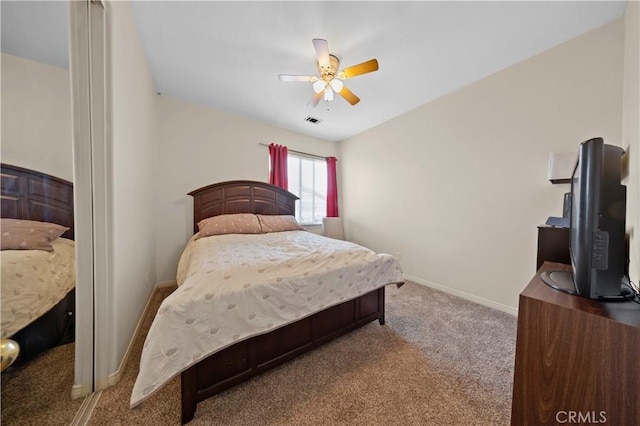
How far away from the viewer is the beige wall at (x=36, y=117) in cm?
85

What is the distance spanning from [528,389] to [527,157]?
221cm

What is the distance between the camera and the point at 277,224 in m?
3.14

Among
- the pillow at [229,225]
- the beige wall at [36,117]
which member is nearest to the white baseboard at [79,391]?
the beige wall at [36,117]

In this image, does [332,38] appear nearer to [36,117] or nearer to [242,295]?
[36,117]

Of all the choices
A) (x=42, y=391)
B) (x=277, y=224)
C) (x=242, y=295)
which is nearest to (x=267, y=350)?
(x=242, y=295)

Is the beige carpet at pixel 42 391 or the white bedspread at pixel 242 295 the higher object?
the white bedspread at pixel 242 295

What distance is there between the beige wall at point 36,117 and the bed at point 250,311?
0.88 m

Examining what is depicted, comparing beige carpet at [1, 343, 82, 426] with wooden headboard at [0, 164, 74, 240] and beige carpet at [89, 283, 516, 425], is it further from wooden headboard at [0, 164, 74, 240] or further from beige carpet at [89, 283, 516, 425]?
wooden headboard at [0, 164, 74, 240]

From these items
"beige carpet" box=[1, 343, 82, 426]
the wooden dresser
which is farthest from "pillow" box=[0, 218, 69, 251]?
the wooden dresser

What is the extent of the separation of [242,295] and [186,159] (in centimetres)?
262

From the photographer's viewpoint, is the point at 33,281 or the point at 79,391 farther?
the point at 79,391

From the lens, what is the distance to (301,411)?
1.17m

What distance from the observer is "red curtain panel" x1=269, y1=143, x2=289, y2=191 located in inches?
143

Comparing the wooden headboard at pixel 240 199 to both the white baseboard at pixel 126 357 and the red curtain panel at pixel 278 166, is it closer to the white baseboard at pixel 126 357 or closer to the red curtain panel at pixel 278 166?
the red curtain panel at pixel 278 166
